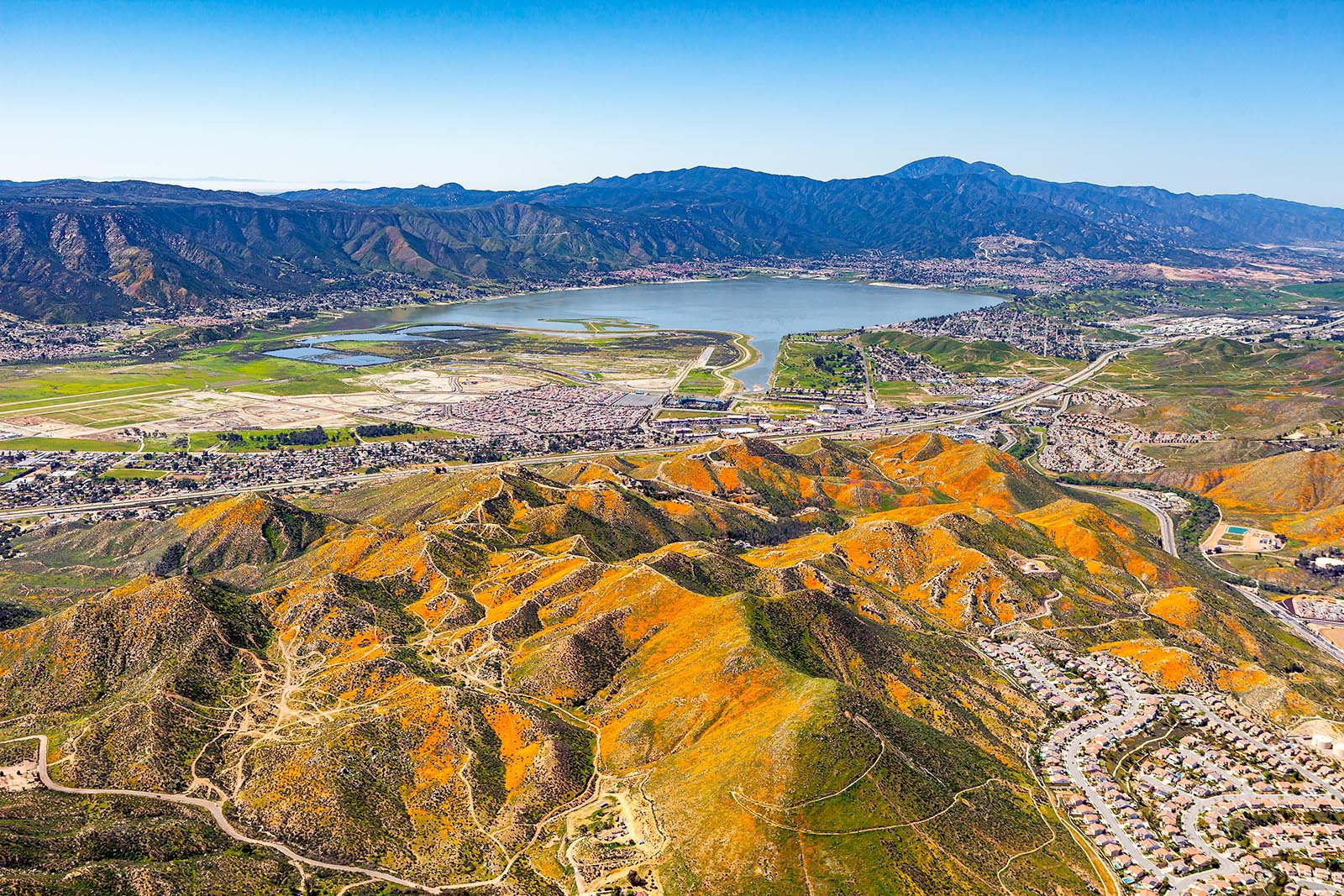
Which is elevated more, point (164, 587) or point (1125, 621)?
point (164, 587)

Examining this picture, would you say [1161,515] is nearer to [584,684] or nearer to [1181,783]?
[1181,783]

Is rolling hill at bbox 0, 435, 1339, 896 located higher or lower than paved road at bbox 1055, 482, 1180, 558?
higher

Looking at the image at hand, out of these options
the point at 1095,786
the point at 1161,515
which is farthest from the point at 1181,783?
the point at 1161,515

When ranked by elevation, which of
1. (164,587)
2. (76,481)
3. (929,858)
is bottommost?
(76,481)

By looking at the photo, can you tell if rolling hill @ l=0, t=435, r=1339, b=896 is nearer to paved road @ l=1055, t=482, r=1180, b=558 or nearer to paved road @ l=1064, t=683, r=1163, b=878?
paved road @ l=1064, t=683, r=1163, b=878

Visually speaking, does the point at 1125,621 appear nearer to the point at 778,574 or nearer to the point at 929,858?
the point at 778,574

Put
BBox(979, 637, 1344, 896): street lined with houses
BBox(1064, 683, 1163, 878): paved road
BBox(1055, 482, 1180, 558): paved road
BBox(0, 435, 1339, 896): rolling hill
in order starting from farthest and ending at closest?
BBox(1055, 482, 1180, 558): paved road
BBox(1064, 683, 1163, 878): paved road
BBox(979, 637, 1344, 896): street lined with houses
BBox(0, 435, 1339, 896): rolling hill

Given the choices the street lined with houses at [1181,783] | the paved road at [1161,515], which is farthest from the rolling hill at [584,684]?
the paved road at [1161,515]

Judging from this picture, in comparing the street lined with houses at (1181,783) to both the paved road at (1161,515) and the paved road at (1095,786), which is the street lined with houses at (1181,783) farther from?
the paved road at (1161,515)

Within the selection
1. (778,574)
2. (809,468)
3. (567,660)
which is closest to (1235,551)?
(809,468)

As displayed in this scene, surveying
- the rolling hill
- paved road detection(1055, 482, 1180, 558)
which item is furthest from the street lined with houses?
paved road detection(1055, 482, 1180, 558)

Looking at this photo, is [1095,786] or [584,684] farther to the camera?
[584,684]
